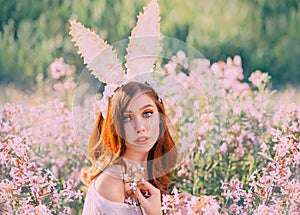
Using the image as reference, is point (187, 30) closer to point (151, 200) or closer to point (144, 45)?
point (144, 45)

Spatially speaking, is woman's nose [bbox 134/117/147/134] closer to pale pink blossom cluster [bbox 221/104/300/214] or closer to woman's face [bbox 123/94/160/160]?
woman's face [bbox 123/94/160/160]

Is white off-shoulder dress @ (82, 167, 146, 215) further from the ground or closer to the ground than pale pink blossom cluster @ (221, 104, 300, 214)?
closer to the ground

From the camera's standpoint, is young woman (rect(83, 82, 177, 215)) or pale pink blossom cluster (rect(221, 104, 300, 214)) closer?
young woman (rect(83, 82, 177, 215))

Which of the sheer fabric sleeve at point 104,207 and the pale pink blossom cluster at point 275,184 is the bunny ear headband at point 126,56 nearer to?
the sheer fabric sleeve at point 104,207

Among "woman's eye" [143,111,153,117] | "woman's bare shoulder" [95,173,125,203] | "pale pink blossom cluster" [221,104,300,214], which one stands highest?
"woman's eye" [143,111,153,117]

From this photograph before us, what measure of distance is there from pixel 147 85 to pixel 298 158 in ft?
1.68

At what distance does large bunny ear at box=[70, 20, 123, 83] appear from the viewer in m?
1.62

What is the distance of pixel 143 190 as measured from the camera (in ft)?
5.34

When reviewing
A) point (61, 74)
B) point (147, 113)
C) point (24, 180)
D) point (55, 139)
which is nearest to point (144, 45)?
point (147, 113)

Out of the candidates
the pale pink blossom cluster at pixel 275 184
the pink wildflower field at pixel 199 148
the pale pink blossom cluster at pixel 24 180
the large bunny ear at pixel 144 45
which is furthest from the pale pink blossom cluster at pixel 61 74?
the pale pink blossom cluster at pixel 275 184

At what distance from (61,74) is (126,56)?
0.88ft

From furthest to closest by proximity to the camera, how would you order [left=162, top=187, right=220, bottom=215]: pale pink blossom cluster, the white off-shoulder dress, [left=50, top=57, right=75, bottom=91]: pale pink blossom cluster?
[left=50, top=57, right=75, bottom=91]: pale pink blossom cluster < [left=162, top=187, right=220, bottom=215]: pale pink blossom cluster < the white off-shoulder dress

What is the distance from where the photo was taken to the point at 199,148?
5.90 feet

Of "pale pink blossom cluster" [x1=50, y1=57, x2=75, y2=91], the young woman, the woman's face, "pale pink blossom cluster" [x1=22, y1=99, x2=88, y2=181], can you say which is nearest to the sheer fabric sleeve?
the young woman
